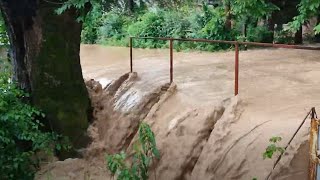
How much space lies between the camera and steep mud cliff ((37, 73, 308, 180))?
18.1 feet

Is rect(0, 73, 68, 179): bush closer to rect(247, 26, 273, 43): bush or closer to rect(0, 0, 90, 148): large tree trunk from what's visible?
rect(0, 0, 90, 148): large tree trunk

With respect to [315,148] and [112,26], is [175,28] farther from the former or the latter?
[315,148]

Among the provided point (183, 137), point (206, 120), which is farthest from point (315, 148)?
point (183, 137)

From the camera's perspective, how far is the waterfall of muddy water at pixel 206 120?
5.67m

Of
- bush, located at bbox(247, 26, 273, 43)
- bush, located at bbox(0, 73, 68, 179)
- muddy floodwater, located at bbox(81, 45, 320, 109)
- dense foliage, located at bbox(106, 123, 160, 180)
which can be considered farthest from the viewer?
bush, located at bbox(247, 26, 273, 43)

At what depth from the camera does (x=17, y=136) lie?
→ 261 inches

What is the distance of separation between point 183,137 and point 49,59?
2715 mm

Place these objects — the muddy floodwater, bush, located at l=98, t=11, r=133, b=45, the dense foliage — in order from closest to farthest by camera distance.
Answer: the dense foliage
the muddy floodwater
bush, located at l=98, t=11, r=133, b=45

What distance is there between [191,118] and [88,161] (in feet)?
6.72

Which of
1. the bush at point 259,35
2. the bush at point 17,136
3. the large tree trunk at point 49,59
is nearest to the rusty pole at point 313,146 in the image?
the bush at point 17,136

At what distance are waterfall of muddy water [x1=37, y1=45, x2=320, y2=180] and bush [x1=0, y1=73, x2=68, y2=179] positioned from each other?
39 centimetres

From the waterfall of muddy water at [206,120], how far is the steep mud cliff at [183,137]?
0.04 ft

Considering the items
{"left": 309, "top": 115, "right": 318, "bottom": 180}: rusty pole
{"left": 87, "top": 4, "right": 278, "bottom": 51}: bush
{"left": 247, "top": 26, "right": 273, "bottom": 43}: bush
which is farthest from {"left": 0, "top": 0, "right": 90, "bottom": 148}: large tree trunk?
{"left": 247, "top": 26, "right": 273, "bottom": 43}: bush

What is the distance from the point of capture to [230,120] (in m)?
6.44
